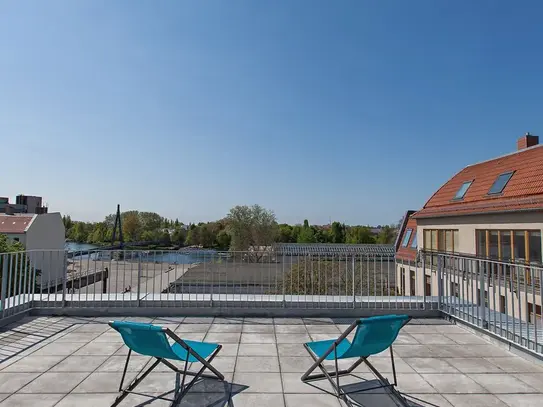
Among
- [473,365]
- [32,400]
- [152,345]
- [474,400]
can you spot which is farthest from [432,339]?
[32,400]

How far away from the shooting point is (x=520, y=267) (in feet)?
13.5

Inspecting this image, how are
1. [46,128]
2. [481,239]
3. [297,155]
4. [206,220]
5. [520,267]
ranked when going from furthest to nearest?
[206,220] < [297,155] < [481,239] < [46,128] < [520,267]

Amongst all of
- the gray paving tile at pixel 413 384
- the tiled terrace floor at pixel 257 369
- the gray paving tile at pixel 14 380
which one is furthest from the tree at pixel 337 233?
the gray paving tile at pixel 14 380

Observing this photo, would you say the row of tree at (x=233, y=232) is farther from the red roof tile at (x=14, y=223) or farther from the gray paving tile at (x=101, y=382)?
the gray paving tile at (x=101, y=382)

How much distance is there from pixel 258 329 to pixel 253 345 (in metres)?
0.75

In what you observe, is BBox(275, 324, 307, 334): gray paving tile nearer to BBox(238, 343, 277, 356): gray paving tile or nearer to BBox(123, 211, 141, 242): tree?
BBox(238, 343, 277, 356): gray paving tile


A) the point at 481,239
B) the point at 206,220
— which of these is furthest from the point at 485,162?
the point at 206,220

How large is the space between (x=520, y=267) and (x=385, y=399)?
2502 millimetres

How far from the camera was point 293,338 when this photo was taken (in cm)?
470

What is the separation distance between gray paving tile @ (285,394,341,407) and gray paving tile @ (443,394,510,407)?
994mm

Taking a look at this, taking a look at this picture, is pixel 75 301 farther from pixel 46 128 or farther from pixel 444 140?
pixel 444 140

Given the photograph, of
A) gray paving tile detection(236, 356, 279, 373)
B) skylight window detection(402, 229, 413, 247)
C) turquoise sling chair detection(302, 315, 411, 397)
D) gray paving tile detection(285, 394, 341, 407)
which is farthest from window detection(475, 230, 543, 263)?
gray paving tile detection(285, 394, 341, 407)

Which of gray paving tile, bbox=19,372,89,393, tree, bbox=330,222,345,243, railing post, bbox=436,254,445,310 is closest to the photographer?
gray paving tile, bbox=19,372,89,393

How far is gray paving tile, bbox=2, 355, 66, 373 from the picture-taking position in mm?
3490
